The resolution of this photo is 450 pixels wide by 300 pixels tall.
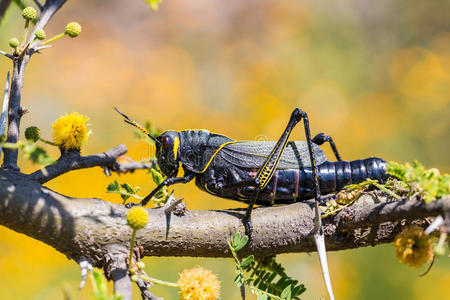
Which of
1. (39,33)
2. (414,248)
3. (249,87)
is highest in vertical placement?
(249,87)

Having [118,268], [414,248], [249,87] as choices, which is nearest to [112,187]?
[118,268]

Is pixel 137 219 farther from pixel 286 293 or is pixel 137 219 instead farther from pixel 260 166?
pixel 260 166

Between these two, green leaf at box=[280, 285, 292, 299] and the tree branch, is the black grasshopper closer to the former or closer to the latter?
green leaf at box=[280, 285, 292, 299]

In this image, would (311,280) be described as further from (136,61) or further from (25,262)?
(136,61)

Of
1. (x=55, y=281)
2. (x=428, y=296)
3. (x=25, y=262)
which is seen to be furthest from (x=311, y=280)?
(x=25, y=262)

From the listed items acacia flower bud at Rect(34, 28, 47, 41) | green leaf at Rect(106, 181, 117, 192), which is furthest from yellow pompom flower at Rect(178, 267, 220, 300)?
acacia flower bud at Rect(34, 28, 47, 41)

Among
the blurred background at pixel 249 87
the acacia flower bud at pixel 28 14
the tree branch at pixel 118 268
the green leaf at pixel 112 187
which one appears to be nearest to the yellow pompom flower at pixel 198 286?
the tree branch at pixel 118 268
